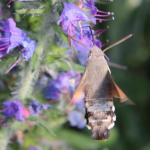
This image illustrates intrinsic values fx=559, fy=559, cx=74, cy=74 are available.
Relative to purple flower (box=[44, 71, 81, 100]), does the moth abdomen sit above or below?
above

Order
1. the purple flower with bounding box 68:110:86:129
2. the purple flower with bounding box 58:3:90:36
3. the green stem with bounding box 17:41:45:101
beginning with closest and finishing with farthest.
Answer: the purple flower with bounding box 58:3:90:36 < the green stem with bounding box 17:41:45:101 < the purple flower with bounding box 68:110:86:129

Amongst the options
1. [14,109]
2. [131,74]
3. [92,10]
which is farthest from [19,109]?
[131,74]

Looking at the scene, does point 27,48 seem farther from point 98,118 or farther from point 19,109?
point 98,118

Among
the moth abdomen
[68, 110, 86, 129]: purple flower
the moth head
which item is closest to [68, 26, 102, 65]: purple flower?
the moth head

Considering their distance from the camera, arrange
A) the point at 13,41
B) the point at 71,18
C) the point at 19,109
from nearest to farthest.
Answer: the point at 71,18 < the point at 13,41 < the point at 19,109

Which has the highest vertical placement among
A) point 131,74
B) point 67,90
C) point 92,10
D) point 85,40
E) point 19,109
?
point 92,10

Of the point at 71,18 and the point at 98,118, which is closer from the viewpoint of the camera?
the point at 98,118

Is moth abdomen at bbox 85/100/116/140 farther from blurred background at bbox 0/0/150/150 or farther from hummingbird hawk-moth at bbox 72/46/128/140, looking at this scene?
blurred background at bbox 0/0/150/150

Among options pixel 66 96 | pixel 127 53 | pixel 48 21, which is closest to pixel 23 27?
pixel 48 21
